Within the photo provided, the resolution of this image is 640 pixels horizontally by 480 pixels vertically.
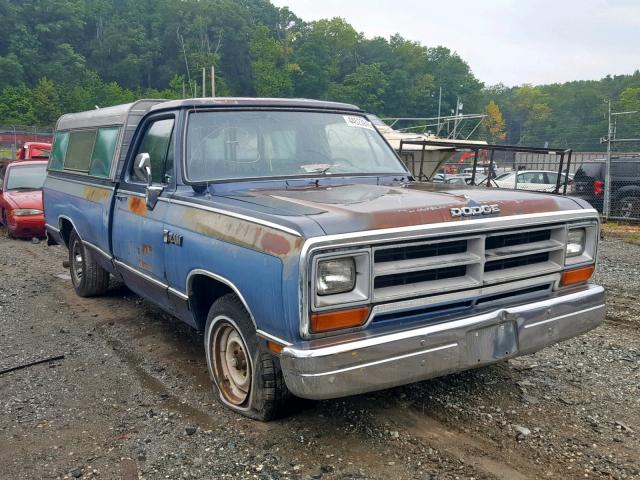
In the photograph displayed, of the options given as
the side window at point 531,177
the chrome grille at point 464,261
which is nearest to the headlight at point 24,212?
the chrome grille at point 464,261

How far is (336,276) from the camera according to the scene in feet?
10.2

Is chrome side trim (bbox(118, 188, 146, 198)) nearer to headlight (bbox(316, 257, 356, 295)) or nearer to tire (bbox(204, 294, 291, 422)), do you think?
tire (bbox(204, 294, 291, 422))

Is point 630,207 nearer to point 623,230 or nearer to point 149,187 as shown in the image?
point 623,230

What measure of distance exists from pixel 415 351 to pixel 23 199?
11097 mm

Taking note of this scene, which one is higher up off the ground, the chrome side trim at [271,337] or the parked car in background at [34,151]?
the parked car in background at [34,151]

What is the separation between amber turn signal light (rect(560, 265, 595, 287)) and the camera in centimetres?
396

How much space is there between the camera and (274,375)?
3551mm

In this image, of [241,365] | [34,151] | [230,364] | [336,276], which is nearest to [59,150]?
[230,364]

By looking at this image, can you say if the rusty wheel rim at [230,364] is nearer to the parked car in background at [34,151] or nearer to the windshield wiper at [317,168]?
the windshield wiper at [317,168]

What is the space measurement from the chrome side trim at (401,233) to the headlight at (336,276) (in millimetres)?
88

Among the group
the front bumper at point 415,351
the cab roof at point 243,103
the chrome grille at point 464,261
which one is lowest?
the front bumper at point 415,351

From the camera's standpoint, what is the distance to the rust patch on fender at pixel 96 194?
18.5 feet

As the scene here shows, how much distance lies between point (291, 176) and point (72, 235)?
146 inches

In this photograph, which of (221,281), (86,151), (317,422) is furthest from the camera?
(86,151)
